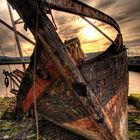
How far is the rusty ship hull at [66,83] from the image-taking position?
385cm

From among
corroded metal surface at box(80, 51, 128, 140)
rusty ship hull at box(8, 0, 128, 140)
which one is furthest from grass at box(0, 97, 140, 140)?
corroded metal surface at box(80, 51, 128, 140)

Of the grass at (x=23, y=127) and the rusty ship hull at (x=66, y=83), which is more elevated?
the rusty ship hull at (x=66, y=83)

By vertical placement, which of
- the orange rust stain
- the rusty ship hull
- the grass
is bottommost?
the grass

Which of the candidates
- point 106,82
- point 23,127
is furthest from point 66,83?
point 23,127

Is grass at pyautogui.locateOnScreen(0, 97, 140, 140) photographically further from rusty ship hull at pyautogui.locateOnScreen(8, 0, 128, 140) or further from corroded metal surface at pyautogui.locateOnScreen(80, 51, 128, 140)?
corroded metal surface at pyautogui.locateOnScreen(80, 51, 128, 140)

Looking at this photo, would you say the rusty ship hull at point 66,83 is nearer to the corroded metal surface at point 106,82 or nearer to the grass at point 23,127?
the corroded metal surface at point 106,82

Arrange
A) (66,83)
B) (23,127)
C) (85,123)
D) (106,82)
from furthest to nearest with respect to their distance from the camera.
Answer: (23,127), (106,82), (85,123), (66,83)

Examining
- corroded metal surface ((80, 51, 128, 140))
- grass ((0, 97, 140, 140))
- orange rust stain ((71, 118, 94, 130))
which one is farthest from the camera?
grass ((0, 97, 140, 140))

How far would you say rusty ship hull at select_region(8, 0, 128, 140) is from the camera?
3.85m

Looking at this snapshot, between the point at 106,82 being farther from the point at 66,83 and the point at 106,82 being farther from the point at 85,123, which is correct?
the point at 66,83

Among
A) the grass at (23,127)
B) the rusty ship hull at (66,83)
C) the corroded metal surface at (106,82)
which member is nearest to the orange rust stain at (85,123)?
the rusty ship hull at (66,83)

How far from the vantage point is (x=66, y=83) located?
428 cm

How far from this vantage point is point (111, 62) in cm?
620

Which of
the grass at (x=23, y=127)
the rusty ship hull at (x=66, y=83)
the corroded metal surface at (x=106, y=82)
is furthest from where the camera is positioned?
the grass at (x=23, y=127)
